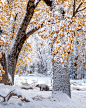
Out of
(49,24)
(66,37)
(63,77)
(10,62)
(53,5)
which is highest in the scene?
(53,5)

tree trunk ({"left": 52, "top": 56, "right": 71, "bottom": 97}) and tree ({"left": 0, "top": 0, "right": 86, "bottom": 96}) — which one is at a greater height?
tree ({"left": 0, "top": 0, "right": 86, "bottom": 96})

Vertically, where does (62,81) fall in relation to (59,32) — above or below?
below

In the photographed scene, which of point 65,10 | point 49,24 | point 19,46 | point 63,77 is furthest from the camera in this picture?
point 19,46

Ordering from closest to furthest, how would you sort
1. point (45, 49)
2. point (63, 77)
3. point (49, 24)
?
point (49, 24) → point (63, 77) → point (45, 49)

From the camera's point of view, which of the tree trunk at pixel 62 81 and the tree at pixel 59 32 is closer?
the tree at pixel 59 32

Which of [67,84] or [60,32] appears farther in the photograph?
[67,84]

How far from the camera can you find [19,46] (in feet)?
22.9

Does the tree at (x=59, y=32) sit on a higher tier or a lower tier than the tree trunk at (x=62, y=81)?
higher

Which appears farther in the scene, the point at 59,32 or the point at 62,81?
the point at 62,81

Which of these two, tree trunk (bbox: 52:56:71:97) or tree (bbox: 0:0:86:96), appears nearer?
tree (bbox: 0:0:86:96)

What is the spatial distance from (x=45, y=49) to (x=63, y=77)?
81.2 ft

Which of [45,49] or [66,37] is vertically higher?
[45,49]

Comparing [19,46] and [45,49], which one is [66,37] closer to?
[19,46]

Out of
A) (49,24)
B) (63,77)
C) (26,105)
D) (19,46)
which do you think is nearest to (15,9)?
(19,46)
